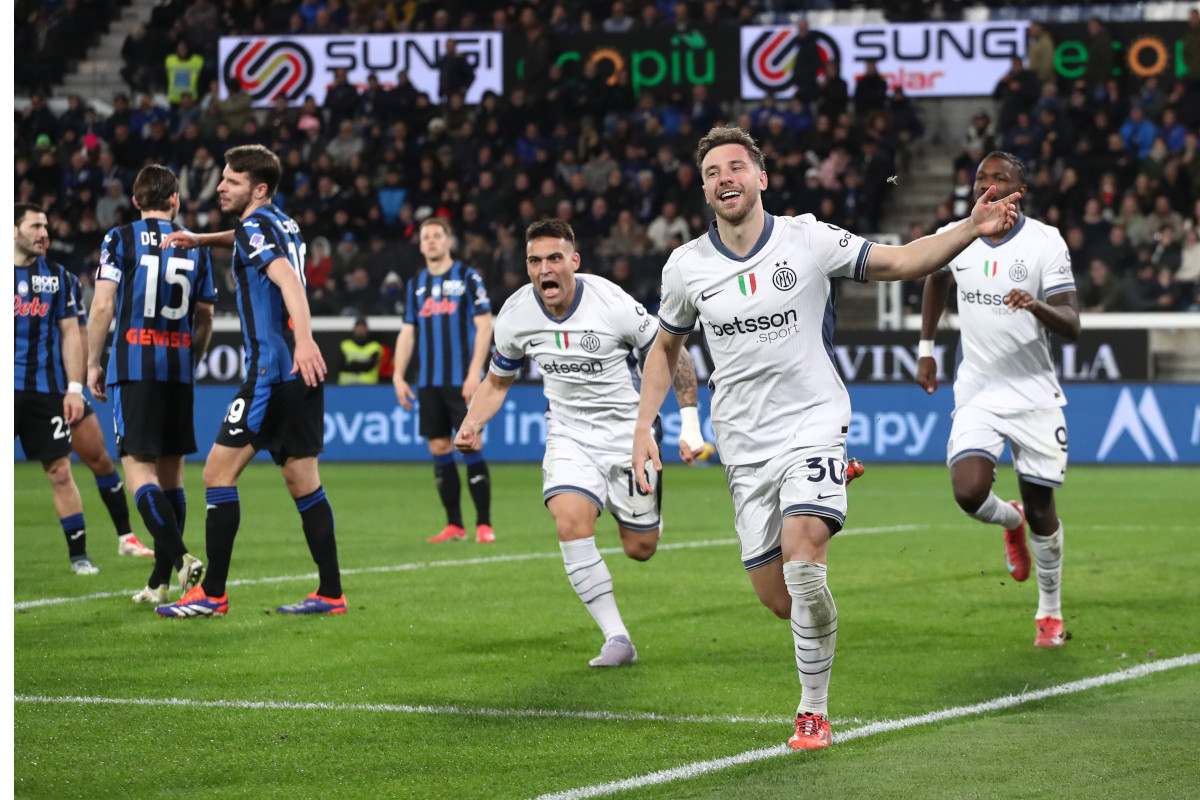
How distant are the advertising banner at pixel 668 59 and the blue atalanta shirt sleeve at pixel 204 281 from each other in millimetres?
17438

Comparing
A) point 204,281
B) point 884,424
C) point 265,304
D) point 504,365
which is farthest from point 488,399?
point 884,424

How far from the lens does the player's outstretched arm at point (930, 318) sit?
26.5 feet

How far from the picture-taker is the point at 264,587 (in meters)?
9.30

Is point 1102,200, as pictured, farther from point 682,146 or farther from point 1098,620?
point 1098,620

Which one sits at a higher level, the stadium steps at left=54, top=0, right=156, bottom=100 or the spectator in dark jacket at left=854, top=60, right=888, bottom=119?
the stadium steps at left=54, top=0, right=156, bottom=100

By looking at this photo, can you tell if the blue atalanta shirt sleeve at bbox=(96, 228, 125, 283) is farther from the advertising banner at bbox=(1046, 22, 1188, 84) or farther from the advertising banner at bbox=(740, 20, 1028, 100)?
the advertising banner at bbox=(1046, 22, 1188, 84)

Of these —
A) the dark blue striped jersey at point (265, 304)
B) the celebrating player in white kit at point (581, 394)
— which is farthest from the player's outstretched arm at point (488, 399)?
the dark blue striped jersey at point (265, 304)

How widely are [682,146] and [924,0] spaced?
4.91m

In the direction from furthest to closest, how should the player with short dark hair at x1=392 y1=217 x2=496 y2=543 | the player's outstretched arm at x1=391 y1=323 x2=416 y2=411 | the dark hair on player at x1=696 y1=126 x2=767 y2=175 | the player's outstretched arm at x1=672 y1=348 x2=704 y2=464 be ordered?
the player's outstretched arm at x1=391 y1=323 x2=416 y2=411
the player with short dark hair at x1=392 y1=217 x2=496 y2=543
the player's outstretched arm at x1=672 y1=348 x2=704 y2=464
the dark hair on player at x1=696 y1=126 x2=767 y2=175

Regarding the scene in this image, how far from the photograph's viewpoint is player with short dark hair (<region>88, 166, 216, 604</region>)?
848 centimetres

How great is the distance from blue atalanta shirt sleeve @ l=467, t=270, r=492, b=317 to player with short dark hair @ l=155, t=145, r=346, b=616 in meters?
3.88

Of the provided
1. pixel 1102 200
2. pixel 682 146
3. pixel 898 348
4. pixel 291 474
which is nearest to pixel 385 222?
pixel 682 146

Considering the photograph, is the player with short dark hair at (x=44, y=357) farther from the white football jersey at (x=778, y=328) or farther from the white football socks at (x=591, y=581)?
the white football jersey at (x=778, y=328)

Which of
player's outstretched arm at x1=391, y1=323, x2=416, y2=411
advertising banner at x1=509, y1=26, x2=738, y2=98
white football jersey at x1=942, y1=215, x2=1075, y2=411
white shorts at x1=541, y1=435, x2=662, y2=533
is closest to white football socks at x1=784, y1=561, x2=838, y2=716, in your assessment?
white shorts at x1=541, y1=435, x2=662, y2=533
